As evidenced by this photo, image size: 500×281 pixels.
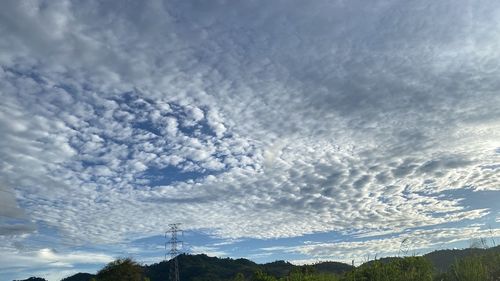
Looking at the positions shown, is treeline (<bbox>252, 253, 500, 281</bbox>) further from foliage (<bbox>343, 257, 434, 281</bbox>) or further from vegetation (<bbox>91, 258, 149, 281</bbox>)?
vegetation (<bbox>91, 258, 149, 281</bbox>)

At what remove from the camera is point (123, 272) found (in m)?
72.0

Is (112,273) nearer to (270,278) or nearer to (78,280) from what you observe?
(270,278)

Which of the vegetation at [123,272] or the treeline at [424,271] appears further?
the vegetation at [123,272]

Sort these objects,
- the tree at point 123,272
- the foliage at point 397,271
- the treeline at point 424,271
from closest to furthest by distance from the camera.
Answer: the treeline at point 424,271, the foliage at point 397,271, the tree at point 123,272

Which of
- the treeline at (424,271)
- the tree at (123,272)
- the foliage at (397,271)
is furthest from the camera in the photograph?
the tree at (123,272)

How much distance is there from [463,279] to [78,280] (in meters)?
Answer: 199

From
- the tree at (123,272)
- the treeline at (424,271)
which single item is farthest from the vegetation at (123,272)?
the treeline at (424,271)

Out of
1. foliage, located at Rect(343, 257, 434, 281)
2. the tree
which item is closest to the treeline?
foliage, located at Rect(343, 257, 434, 281)

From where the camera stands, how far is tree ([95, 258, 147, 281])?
71637 mm

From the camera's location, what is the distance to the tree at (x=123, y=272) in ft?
235

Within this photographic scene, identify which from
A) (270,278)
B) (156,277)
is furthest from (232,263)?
(270,278)

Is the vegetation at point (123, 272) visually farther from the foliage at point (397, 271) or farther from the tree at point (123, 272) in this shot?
the foliage at point (397, 271)

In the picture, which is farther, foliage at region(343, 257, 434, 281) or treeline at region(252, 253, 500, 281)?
foliage at region(343, 257, 434, 281)

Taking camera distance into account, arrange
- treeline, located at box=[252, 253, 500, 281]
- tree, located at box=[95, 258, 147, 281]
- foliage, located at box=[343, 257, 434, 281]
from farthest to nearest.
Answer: tree, located at box=[95, 258, 147, 281]
foliage, located at box=[343, 257, 434, 281]
treeline, located at box=[252, 253, 500, 281]
